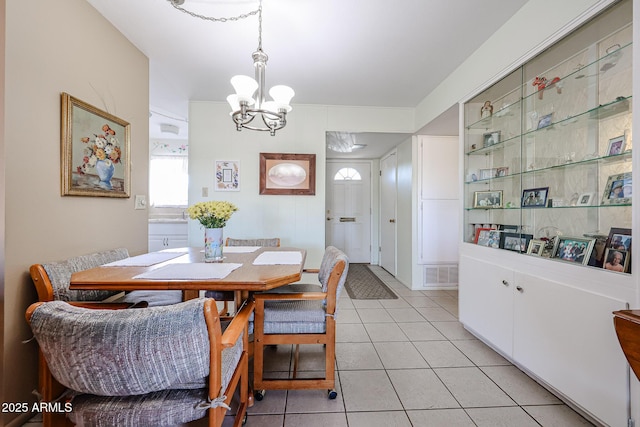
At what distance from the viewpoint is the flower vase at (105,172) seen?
1844 mm

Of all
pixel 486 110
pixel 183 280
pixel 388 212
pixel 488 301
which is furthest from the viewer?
pixel 388 212

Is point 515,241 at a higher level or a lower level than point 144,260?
higher

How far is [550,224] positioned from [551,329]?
671 millimetres

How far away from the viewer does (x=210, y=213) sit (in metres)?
1.68

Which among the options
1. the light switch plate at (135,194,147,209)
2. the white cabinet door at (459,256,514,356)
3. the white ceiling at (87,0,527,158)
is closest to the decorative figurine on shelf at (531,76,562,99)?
the white ceiling at (87,0,527,158)

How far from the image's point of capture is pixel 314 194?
3395 millimetres

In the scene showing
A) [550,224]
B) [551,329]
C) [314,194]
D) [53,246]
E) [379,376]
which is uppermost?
[314,194]

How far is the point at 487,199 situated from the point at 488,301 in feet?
2.85

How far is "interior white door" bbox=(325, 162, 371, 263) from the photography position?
5312mm

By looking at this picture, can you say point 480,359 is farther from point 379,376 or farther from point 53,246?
point 53,246

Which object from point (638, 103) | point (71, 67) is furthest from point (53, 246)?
point (638, 103)

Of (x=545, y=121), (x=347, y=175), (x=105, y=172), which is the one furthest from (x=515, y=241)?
(x=347, y=175)

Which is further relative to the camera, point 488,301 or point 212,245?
point 488,301

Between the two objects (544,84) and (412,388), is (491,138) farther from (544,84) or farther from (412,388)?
(412,388)
